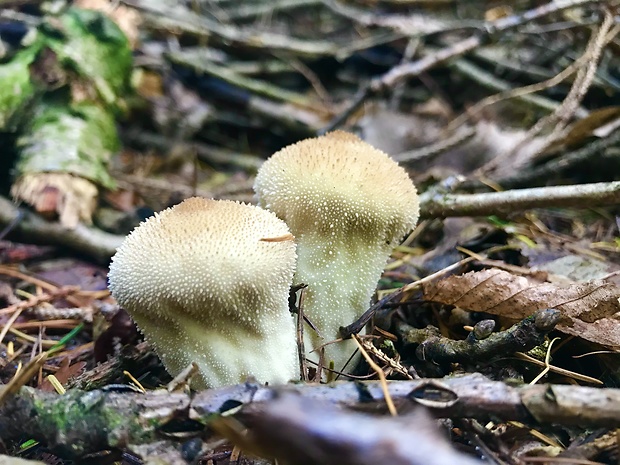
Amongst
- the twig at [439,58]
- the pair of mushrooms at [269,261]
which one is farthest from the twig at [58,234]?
the twig at [439,58]

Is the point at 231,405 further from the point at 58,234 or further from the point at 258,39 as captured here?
the point at 258,39

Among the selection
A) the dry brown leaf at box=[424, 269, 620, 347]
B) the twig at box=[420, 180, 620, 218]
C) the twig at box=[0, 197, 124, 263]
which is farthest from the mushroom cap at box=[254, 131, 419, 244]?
the twig at box=[0, 197, 124, 263]

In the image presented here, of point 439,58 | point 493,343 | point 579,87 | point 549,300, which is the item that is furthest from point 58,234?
point 579,87

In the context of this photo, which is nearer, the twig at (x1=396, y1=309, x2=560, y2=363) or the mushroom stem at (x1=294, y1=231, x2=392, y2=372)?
the twig at (x1=396, y1=309, x2=560, y2=363)

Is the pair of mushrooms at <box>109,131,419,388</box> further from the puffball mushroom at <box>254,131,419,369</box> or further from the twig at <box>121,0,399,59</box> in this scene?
the twig at <box>121,0,399,59</box>

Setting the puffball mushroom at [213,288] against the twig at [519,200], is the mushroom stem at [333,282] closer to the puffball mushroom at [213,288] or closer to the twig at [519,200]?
the puffball mushroom at [213,288]

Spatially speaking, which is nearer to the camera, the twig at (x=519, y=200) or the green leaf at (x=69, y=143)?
the twig at (x=519, y=200)
